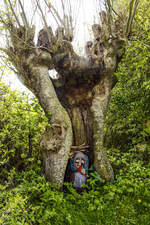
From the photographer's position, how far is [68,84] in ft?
18.2

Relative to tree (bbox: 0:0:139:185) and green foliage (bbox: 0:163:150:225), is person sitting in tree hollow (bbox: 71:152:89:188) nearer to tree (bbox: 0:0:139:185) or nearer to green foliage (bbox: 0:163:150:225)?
tree (bbox: 0:0:139:185)

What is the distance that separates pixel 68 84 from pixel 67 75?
28 cm

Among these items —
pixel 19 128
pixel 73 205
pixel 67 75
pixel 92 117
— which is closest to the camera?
pixel 73 205

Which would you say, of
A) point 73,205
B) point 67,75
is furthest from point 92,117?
point 73,205

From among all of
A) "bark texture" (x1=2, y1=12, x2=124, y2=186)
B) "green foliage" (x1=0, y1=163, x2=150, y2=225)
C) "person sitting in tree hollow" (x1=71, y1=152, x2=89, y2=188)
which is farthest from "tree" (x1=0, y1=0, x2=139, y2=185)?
"green foliage" (x1=0, y1=163, x2=150, y2=225)

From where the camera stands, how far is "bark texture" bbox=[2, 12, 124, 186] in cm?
436

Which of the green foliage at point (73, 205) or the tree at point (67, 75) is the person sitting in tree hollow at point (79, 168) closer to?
the tree at point (67, 75)

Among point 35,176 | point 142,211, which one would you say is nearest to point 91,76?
point 35,176

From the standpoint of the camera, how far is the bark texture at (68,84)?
14.3ft

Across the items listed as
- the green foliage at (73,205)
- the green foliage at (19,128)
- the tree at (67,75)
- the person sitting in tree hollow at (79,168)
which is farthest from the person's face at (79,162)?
the green foliage at (19,128)

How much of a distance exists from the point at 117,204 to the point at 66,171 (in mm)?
1626

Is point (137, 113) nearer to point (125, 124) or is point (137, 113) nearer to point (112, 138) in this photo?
point (125, 124)

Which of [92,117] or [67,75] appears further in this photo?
[67,75]

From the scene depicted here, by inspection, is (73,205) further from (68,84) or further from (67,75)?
(67,75)
